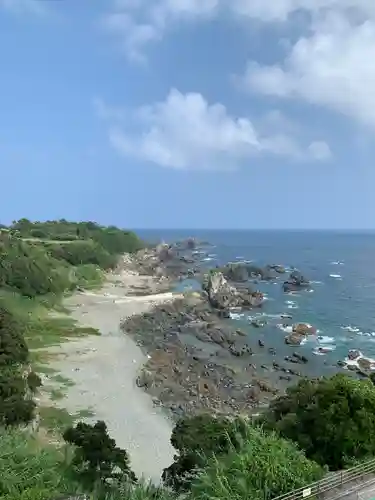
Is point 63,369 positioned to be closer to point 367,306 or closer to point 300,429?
point 300,429

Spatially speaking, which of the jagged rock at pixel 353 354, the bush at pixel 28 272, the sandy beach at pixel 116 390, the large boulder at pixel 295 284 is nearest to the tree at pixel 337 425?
the sandy beach at pixel 116 390

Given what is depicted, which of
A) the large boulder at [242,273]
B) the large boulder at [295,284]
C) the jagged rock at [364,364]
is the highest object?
the large boulder at [242,273]

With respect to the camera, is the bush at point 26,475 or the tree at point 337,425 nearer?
the bush at point 26,475

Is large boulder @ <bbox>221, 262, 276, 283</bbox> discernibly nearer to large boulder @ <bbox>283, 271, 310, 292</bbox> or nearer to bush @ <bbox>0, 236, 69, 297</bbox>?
large boulder @ <bbox>283, 271, 310, 292</bbox>

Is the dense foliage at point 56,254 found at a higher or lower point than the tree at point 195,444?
higher

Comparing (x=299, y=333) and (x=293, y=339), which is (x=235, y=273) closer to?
(x=299, y=333)

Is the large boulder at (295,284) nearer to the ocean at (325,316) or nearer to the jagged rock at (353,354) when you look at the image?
the ocean at (325,316)

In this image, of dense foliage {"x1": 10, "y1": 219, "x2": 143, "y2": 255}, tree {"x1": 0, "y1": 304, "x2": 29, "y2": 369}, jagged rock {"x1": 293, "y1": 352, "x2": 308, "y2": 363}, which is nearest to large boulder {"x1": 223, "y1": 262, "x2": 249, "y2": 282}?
dense foliage {"x1": 10, "y1": 219, "x2": 143, "y2": 255}
